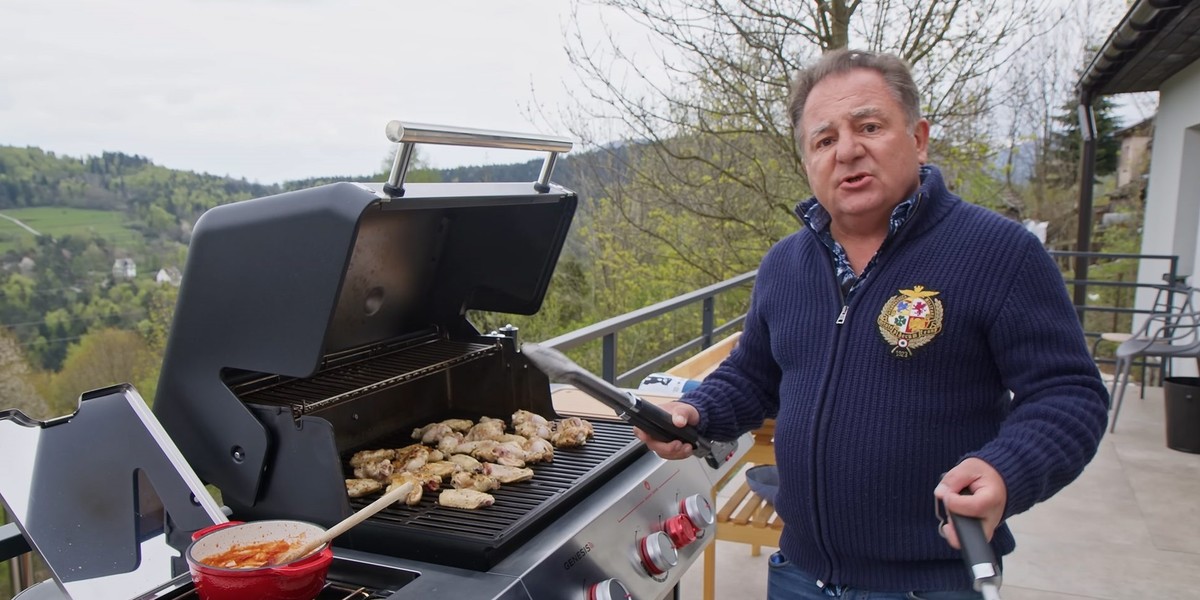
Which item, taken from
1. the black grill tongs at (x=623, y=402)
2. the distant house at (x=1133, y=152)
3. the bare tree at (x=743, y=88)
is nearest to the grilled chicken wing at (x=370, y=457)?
the black grill tongs at (x=623, y=402)

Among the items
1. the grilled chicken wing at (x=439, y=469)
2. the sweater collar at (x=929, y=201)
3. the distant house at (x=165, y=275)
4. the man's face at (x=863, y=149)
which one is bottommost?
the grilled chicken wing at (x=439, y=469)

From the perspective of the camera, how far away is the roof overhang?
4.86 meters

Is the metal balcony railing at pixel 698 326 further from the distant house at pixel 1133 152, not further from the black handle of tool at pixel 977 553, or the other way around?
the distant house at pixel 1133 152

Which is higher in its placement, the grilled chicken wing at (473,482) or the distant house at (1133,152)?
the distant house at (1133,152)

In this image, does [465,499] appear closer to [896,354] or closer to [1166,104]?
[896,354]

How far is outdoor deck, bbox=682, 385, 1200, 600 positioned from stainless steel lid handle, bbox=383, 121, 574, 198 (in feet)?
7.97

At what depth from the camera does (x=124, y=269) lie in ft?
9.11

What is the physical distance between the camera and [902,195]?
1.34m

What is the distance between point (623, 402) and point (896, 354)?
16.9 inches

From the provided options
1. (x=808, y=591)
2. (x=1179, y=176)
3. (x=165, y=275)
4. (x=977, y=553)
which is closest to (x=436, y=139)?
(x=977, y=553)

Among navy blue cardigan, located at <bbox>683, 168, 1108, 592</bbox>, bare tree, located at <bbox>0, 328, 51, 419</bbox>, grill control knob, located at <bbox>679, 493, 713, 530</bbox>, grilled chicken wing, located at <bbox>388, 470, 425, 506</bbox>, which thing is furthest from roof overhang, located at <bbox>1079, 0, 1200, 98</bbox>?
bare tree, located at <bbox>0, 328, 51, 419</bbox>

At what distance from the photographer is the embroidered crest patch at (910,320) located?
1.25 m

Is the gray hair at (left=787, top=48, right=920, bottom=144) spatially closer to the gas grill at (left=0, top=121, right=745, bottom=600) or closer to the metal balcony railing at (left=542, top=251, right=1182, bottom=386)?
the metal balcony railing at (left=542, top=251, right=1182, bottom=386)

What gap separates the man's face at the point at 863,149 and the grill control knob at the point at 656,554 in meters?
0.65
